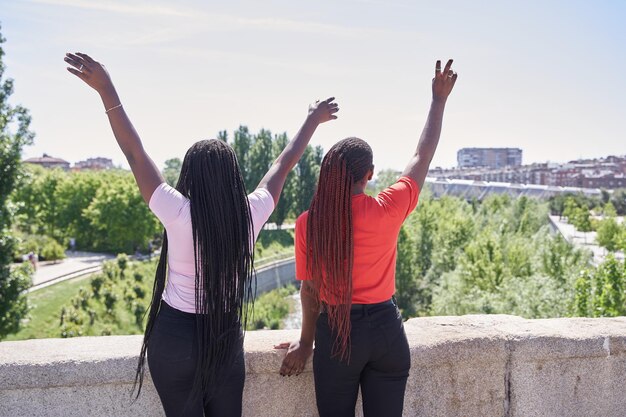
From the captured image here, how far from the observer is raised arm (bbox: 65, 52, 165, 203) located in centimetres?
207

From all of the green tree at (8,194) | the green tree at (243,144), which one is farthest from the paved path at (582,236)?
the green tree at (8,194)

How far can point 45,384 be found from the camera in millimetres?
2580

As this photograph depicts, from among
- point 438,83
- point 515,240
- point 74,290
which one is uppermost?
point 438,83

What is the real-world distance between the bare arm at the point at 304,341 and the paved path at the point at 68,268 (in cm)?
3001

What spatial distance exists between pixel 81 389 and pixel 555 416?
2.53 m

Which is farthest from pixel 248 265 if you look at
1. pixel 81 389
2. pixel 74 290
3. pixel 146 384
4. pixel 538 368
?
pixel 74 290

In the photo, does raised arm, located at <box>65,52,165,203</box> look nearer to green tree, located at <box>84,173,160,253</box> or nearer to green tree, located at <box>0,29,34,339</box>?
green tree, located at <box>0,29,34,339</box>

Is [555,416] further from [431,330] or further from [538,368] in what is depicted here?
[431,330]

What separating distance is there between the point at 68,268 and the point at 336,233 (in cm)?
3750

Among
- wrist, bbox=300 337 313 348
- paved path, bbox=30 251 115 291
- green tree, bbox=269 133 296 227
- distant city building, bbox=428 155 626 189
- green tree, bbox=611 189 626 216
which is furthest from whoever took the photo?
distant city building, bbox=428 155 626 189

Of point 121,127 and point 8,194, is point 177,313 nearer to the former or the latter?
point 121,127

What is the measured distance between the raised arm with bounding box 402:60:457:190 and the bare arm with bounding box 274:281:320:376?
67 cm

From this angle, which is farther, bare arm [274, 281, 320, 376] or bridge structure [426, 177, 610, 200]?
bridge structure [426, 177, 610, 200]

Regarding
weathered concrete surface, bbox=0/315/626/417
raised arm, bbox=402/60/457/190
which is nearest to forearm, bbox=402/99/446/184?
raised arm, bbox=402/60/457/190
